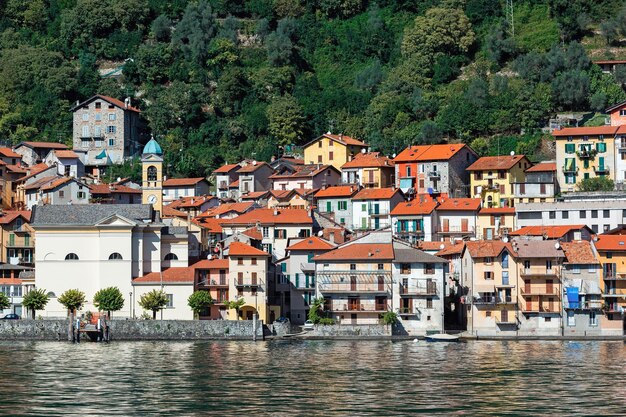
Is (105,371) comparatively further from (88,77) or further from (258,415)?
(88,77)

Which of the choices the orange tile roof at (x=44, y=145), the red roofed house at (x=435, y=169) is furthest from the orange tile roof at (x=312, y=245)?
the orange tile roof at (x=44, y=145)

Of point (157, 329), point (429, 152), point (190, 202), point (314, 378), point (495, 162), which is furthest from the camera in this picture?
point (190, 202)

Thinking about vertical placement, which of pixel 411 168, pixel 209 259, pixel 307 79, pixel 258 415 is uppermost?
pixel 307 79

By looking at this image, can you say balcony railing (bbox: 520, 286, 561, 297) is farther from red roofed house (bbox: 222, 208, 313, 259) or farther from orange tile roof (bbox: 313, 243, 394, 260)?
red roofed house (bbox: 222, 208, 313, 259)

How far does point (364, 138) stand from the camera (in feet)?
427

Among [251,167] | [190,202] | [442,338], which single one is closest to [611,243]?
[442,338]

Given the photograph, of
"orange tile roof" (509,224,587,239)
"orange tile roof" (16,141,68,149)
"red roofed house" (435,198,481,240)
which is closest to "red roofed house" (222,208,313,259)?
"red roofed house" (435,198,481,240)

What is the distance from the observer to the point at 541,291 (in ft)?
304

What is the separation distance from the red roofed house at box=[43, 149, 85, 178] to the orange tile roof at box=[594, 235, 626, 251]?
47.4 metres

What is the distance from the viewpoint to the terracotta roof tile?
309 ft

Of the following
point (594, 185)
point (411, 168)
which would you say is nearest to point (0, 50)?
point (411, 168)

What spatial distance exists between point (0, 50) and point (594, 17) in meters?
56.4

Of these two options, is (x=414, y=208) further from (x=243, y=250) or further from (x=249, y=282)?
(x=249, y=282)

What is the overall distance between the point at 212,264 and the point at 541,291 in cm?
2021
